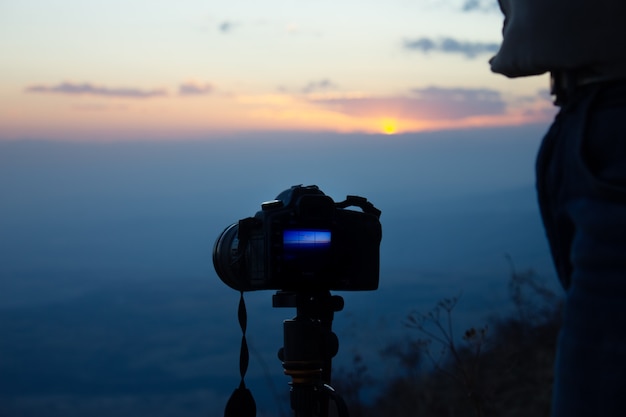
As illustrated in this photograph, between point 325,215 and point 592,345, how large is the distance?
1341 mm

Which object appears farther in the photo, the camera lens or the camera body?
the camera lens

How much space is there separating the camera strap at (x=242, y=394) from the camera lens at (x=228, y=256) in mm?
72

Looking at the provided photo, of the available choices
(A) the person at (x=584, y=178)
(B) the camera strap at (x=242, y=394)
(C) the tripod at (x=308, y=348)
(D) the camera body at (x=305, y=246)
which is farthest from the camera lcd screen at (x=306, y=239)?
(A) the person at (x=584, y=178)

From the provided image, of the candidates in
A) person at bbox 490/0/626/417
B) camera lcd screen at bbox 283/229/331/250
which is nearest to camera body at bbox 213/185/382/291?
camera lcd screen at bbox 283/229/331/250

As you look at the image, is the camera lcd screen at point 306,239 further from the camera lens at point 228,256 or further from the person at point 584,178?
the person at point 584,178

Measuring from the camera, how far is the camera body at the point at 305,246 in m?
2.29

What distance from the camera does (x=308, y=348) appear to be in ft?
7.85

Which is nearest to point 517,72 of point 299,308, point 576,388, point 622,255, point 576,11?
point 576,11

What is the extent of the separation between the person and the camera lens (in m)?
1.34

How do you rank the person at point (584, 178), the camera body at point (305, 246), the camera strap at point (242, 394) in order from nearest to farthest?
the person at point (584, 178)
the camera body at point (305, 246)
the camera strap at point (242, 394)

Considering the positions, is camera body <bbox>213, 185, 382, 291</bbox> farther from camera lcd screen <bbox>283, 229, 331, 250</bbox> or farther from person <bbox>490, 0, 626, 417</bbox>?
person <bbox>490, 0, 626, 417</bbox>

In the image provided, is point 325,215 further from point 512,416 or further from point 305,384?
point 512,416

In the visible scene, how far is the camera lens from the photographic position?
96.8 inches

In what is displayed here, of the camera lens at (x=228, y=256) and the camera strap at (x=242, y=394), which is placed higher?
the camera lens at (x=228, y=256)
